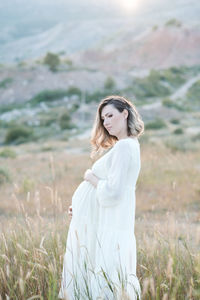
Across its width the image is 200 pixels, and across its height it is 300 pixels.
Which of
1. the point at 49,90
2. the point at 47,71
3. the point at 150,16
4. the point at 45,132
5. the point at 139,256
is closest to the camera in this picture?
the point at 139,256

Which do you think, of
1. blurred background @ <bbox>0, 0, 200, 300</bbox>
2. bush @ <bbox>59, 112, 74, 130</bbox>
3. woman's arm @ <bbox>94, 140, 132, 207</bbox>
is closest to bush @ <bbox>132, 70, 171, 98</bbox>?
blurred background @ <bbox>0, 0, 200, 300</bbox>

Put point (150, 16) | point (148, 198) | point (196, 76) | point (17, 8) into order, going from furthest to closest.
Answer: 1. point (17, 8)
2. point (150, 16)
3. point (196, 76)
4. point (148, 198)

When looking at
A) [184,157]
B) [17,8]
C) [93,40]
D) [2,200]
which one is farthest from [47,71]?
[17,8]

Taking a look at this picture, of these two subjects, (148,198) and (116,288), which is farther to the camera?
(148,198)

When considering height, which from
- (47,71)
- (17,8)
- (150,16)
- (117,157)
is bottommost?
(117,157)

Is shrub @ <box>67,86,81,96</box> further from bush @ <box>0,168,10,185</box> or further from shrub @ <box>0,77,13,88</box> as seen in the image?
bush @ <box>0,168,10,185</box>

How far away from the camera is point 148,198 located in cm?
866

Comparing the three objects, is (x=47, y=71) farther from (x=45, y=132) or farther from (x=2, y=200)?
(x=2, y=200)

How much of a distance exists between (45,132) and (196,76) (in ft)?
135

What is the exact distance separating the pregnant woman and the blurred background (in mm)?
174

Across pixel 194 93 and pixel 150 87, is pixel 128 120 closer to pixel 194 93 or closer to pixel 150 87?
pixel 150 87

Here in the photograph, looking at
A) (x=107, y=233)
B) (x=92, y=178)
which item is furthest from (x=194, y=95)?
(x=107, y=233)

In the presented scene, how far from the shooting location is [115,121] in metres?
2.94

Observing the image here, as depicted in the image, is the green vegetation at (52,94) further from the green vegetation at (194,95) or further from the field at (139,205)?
the field at (139,205)
